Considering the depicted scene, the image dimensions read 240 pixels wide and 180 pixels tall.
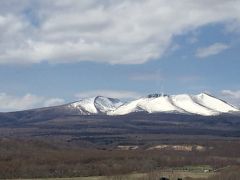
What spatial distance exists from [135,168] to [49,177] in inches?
1127

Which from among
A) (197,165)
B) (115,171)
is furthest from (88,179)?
(197,165)

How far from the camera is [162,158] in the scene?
7165 inches

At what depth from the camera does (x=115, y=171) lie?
15038 centimetres

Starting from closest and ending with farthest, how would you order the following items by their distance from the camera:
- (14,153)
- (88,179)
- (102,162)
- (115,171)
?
1. (88,179)
2. (115,171)
3. (102,162)
4. (14,153)

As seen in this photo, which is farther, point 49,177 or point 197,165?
point 197,165

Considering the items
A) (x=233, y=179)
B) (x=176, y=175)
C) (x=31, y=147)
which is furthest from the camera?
(x=31, y=147)

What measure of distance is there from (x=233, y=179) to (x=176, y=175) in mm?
19694

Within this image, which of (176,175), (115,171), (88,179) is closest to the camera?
(88,179)

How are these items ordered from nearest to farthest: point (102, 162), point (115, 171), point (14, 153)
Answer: point (115, 171), point (102, 162), point (14, 153)

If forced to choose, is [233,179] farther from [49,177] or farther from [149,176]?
[49,177]

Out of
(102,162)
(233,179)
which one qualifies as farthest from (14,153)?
(233,179)

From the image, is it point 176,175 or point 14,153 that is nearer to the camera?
point 176,175

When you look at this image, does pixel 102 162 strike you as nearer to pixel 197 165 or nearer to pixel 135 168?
pixel 135 168

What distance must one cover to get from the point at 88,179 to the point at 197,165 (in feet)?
173
